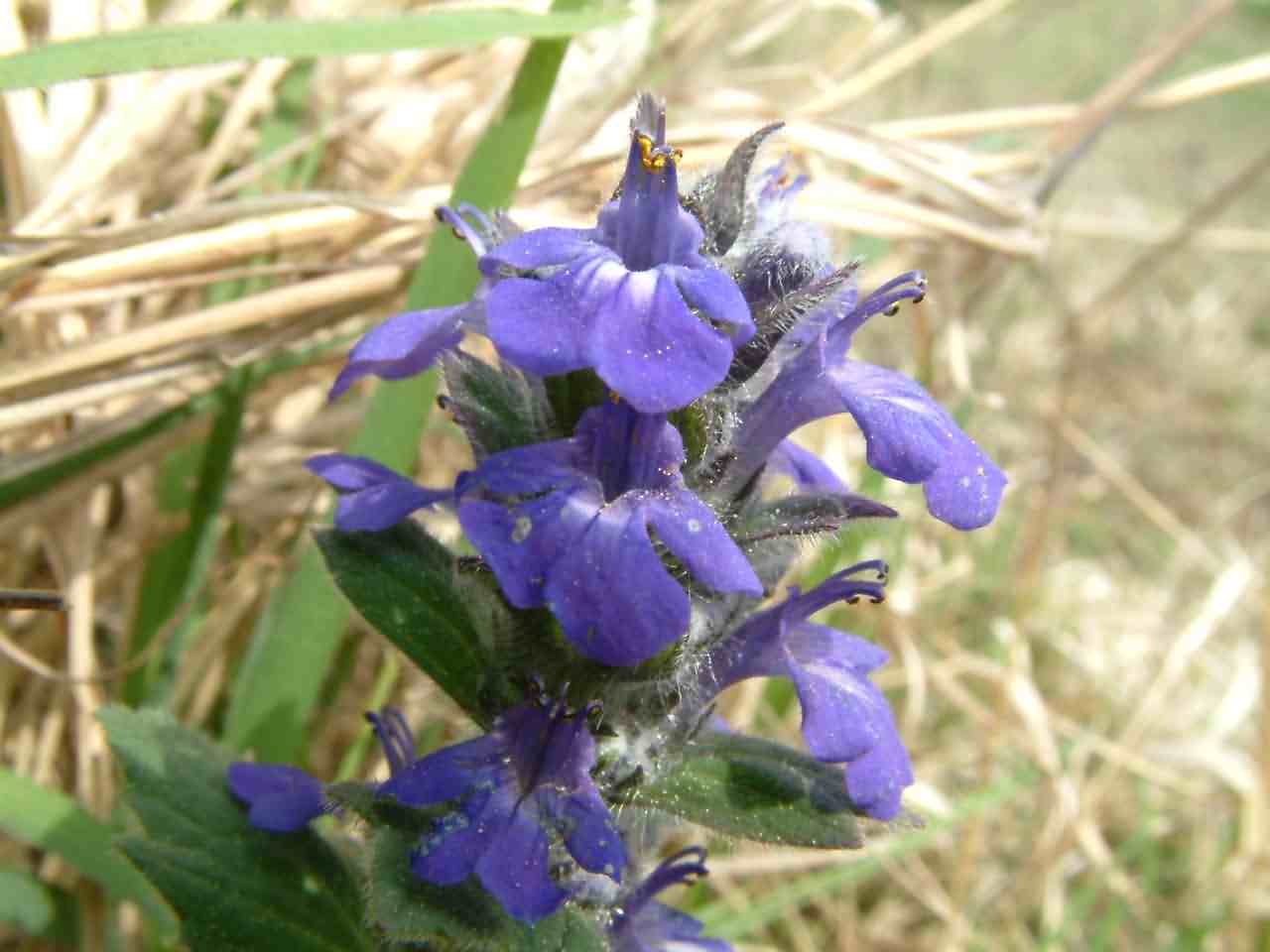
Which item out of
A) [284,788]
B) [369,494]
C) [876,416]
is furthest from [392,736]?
[876,416]

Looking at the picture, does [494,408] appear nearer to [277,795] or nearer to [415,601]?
[415,601]

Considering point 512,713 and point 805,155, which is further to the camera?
point 805,155

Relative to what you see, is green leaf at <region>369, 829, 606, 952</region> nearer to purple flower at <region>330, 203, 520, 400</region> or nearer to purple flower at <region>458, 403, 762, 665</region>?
purple flower at <region>458, 403, 762, 665</region>

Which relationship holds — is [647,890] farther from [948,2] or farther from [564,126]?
[948,2]

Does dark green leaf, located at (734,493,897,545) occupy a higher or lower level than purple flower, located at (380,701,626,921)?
higher

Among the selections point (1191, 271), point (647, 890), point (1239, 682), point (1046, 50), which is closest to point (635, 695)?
point (647, 890)

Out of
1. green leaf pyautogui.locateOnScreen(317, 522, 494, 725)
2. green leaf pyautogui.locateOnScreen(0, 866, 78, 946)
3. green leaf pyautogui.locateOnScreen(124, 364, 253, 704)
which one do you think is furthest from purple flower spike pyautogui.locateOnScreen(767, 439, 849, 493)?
green leaf pyautogui.locateOnScreen(0, 866, 78, 946)
